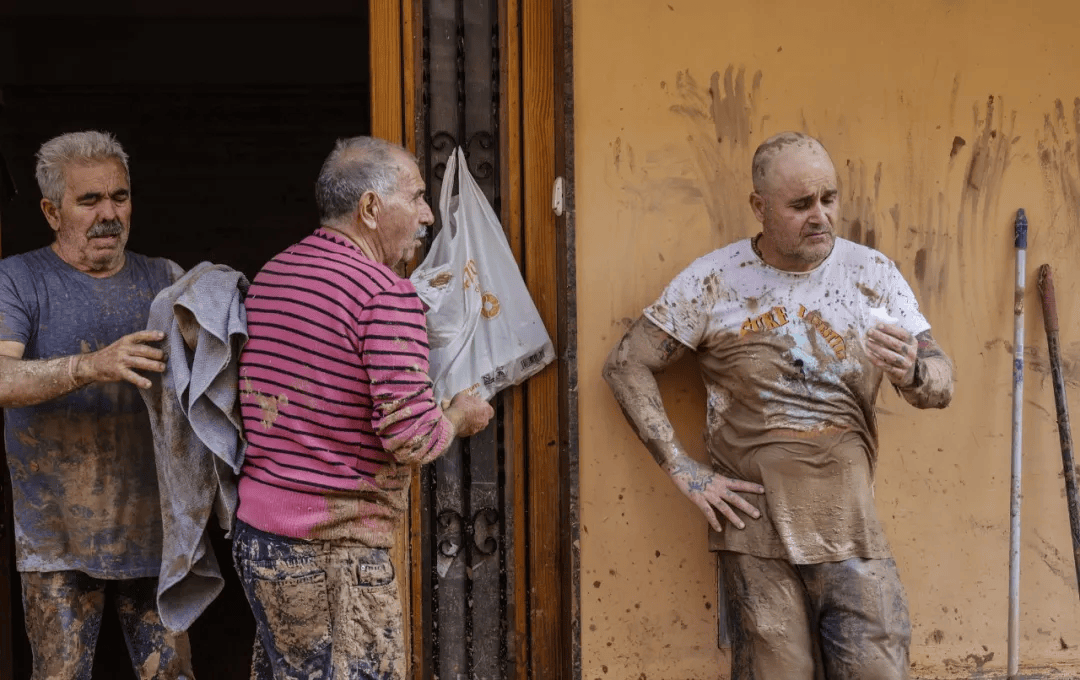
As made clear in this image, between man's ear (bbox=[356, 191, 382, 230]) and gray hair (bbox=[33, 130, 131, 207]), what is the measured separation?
0.92 m

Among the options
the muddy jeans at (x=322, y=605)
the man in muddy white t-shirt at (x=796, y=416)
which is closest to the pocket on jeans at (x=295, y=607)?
the muddy jeans at (x=322, y=605)

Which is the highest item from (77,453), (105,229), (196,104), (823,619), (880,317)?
(196,104)

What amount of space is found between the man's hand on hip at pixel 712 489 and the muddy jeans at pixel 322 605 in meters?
0.87

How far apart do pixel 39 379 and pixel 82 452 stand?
354mm

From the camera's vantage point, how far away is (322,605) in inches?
111

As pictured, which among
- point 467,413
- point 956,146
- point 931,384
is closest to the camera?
point 467,413

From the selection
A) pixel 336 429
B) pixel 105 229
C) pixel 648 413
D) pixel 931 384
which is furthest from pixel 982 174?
pixel 105 229

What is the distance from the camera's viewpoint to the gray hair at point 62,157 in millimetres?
3314

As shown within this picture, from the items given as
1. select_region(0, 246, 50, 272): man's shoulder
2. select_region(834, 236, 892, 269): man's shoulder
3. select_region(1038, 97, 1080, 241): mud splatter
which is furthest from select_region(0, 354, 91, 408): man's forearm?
select_region(1038, 97, 1080, 241): mud splatter

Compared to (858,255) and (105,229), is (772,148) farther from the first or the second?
(105,229)

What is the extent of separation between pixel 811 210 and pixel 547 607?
4.81 ft

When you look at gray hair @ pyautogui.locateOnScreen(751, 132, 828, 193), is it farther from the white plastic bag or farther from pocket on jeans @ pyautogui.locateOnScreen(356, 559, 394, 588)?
pocket on jeans @ pyautogui.locateOnScreen(356, 559, 394, 588)

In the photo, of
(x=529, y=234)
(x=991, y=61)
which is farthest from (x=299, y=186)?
(x=991, y=61)

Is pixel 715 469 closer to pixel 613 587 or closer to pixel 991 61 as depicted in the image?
pixel 613 587
